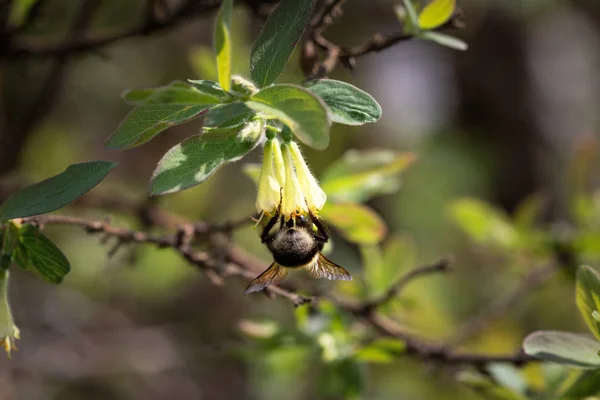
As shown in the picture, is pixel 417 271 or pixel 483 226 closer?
pixel 417 271

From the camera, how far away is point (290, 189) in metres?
0.90

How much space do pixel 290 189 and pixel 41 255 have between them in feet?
1.26

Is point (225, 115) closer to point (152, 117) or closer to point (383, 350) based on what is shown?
point (152, 117)

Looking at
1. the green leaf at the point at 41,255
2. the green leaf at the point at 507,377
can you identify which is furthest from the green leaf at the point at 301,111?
the green leaf at the point at 507,377

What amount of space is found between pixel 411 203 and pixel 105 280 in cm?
241

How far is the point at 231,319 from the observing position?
318cm

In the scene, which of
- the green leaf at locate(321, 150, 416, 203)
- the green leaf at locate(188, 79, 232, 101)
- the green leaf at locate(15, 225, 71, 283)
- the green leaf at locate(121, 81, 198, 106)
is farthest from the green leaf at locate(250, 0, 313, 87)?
the green leaf at locate(321, 150, 416, 203)

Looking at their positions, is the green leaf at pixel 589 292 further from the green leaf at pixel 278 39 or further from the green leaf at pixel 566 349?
the green leaf at pixel 278 39

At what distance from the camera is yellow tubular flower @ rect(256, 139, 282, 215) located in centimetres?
88

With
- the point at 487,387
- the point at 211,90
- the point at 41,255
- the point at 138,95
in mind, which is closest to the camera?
the point at 138,95

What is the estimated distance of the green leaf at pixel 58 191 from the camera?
0.84 meters

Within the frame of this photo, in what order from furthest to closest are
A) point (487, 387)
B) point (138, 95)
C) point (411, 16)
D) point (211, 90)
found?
1. point (487, 387)
2. point (411, 16)
3. point (211, 90)
4. point (138, 95)

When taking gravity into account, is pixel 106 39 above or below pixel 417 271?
above

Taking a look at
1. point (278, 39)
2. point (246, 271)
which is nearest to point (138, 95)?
point (278, 39)
